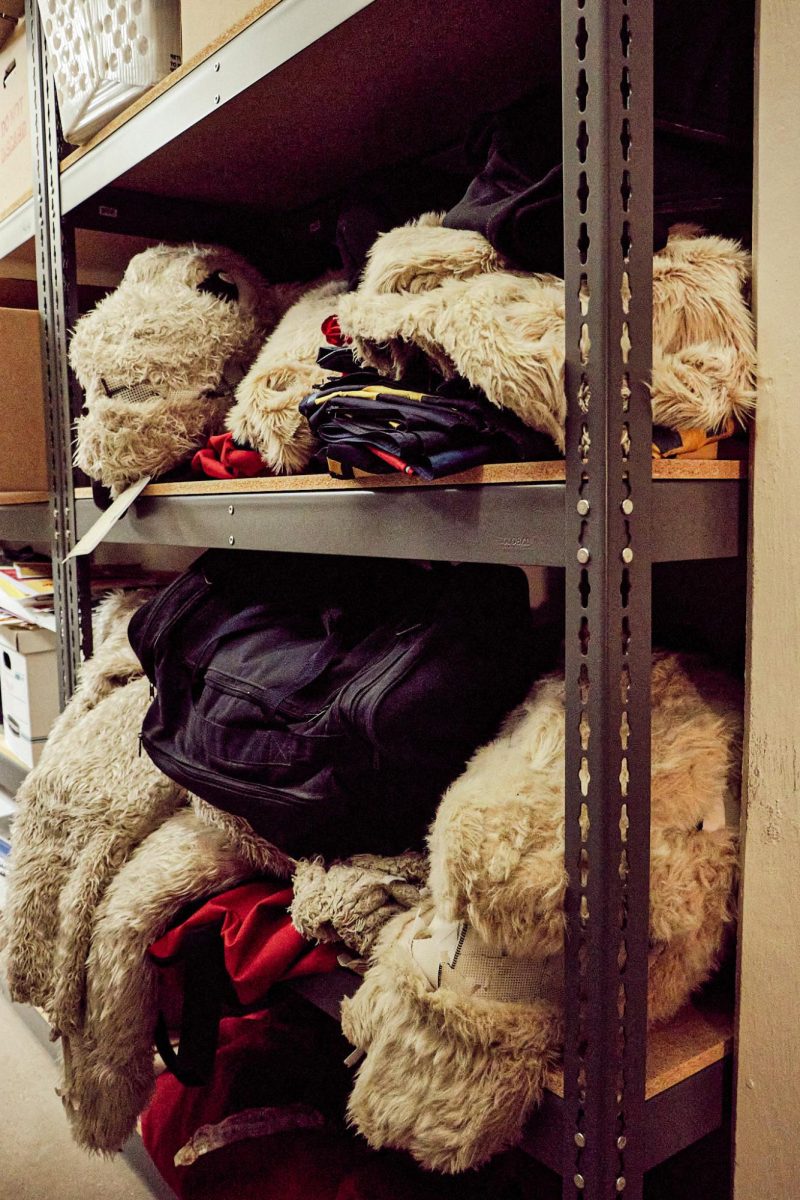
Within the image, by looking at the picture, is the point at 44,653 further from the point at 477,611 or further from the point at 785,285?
the point at 785,285

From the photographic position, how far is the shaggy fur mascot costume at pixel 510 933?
84 cm

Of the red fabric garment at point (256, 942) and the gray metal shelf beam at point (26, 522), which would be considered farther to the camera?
the gray metal shelf beam at point (26, 522)

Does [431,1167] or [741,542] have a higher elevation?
→ [741,542]

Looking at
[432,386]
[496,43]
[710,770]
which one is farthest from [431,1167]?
[496,43]

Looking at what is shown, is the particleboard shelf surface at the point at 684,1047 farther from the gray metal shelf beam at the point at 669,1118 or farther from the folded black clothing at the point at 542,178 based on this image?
the folded black clothing at the point at 542,178

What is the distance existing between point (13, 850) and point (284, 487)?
0.82m

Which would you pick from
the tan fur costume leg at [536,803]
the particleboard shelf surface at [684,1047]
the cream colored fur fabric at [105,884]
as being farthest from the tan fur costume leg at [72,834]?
the particleboard shelf surface at [684,1047]

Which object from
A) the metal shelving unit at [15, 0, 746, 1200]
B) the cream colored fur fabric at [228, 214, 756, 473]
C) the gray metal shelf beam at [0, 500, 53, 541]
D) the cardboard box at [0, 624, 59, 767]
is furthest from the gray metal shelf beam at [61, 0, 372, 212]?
the cardboard box at [0, 624, 59, 767]

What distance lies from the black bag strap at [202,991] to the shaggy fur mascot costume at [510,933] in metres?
0.27

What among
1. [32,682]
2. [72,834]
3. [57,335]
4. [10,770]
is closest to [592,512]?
[72,834]

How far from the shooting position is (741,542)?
2.93ft

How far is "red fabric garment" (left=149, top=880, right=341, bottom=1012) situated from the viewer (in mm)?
1105

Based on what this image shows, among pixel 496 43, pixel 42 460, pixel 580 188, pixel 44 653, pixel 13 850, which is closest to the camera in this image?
pixel 580 188

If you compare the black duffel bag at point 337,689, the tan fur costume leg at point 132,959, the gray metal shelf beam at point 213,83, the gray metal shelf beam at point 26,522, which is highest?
the gray metal shelf beam at point 213,83
